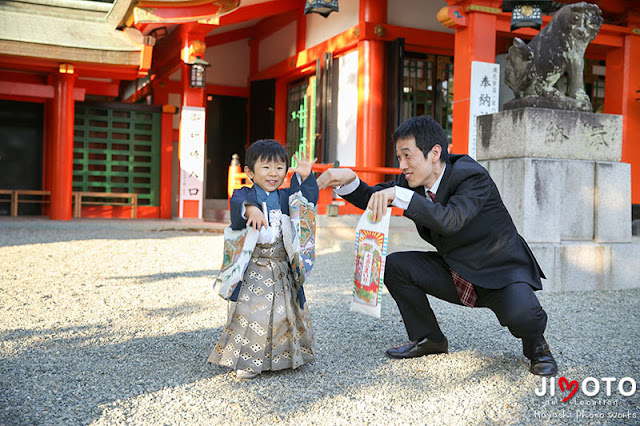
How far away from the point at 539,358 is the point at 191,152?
8.23 m

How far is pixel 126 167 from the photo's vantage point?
1138 centimetres

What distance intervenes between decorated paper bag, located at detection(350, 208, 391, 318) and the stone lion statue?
109 inches

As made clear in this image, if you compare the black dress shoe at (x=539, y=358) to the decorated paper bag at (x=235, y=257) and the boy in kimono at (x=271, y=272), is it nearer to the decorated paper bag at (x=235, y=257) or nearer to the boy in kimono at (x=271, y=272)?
the boy in kimono at (x=271, y=272)

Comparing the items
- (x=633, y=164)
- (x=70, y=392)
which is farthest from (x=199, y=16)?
(x=70, y=392)

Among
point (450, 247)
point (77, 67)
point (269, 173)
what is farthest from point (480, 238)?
point (77, 67)

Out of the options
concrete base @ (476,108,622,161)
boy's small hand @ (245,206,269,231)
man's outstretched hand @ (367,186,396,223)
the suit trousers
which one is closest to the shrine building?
concrete base @ (476,108,622,161)

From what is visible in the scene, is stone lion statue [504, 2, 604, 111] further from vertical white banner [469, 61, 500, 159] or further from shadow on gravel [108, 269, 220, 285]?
shadow on gravel [108, 269, 220, 285]

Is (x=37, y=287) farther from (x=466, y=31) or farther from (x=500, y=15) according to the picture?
(x=500, y=15)

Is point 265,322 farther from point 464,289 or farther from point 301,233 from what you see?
point 464,289

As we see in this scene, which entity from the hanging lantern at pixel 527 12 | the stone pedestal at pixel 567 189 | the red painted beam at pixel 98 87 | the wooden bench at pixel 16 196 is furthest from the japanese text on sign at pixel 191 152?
the stone pedestal at pixel 567 189

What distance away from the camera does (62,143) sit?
9.63 m

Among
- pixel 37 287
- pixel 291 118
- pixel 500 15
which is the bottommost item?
pixel 37 287

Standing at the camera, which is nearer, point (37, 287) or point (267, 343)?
point (267, 343)

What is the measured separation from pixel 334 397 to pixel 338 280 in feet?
9.50
